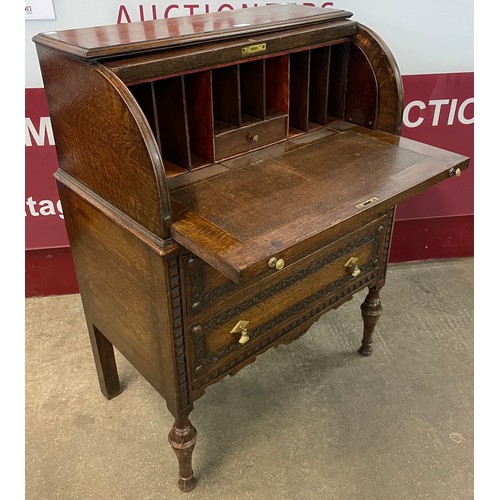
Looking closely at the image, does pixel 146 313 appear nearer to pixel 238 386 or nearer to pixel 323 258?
pixel 323 258

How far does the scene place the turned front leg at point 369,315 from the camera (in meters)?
2.20

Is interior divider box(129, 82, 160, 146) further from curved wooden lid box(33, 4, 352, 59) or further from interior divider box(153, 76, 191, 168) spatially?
curved wooden lid box(33, 4, 352, 59)

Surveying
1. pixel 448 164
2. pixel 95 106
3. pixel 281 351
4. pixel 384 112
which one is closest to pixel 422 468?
pixel 281 351

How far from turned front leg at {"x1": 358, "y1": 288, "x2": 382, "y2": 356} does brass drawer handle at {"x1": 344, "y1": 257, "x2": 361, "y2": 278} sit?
260 millimetres

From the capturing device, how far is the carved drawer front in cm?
150

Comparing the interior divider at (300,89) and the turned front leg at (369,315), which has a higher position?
the interior divider at (300,89)

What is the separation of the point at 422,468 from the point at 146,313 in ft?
3.70

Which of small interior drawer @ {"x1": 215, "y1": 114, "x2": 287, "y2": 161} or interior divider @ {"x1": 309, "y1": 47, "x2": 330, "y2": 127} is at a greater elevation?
interior divider @ {"x1": 309, "y1": 47, "x2": 330, "y2": 127}

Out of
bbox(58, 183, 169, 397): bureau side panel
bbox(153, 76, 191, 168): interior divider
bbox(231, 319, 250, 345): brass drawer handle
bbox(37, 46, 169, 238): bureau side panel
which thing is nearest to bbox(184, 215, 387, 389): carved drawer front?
bbox(231, 319, 250, 345): brass drawer handle

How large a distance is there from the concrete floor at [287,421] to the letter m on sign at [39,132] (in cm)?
82

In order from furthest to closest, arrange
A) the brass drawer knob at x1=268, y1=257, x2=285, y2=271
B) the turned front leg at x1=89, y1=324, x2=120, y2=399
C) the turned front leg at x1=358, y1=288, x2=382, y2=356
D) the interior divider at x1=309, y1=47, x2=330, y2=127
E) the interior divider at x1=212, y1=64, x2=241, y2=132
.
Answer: the turned front leg at x1=358, y1=288, x2=382, y2=356, the turned front leg at x1=89, y1=324, x2=120, y2=399, the interior divider at x1=309, y1=47, x2=330, y2=127, the interior divider at x1=212, y1=64, x2=241, y2=132, the brass drawer knob at x1=268, y1=257, x2=285, y2=271

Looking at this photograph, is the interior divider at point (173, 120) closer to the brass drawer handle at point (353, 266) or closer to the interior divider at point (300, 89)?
the interior divider at point (300, 89)

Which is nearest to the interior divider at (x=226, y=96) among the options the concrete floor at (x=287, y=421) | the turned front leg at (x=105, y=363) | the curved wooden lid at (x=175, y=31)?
the curved wooden lid at (x=175, y=31)

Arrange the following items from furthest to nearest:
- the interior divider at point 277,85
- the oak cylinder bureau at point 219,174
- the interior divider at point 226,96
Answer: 1. the interior divider at point 277,85
2. the interior divider at point 226,96
3. the oak cylinder bureau at point 219,174
